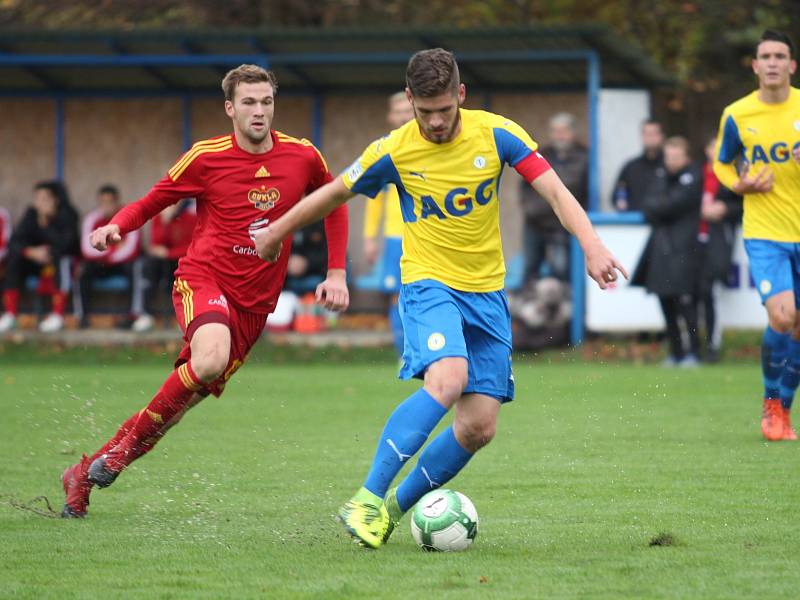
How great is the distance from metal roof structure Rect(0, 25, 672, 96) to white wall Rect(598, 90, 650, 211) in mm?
397

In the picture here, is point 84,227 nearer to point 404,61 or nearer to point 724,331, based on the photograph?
point 404,61

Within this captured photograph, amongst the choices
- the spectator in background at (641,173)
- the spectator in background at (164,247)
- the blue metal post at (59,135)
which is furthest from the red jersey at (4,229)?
the spectator in background at (641,173)

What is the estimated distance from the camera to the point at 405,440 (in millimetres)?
5766

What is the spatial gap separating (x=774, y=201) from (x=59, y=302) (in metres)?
10.5

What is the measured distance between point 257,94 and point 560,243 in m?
9.96

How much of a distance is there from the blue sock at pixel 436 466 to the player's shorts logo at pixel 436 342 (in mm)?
423

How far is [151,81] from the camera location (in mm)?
18844

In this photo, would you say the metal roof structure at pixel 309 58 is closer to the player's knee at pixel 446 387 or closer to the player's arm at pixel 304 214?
the player's arm at pixel 304 214

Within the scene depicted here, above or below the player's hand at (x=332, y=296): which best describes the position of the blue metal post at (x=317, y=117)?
above

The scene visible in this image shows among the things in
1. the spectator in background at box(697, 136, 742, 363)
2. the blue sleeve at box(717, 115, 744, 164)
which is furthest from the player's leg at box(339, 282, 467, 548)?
the spectator in background at box(697, 136, 742, 363)

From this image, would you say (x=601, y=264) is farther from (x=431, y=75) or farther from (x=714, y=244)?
(x=714, y=244)

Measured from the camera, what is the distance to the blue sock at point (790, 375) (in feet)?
30.1

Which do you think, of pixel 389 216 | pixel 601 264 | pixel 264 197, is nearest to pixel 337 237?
pixel 264 197

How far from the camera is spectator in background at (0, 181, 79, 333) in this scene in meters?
17.2
